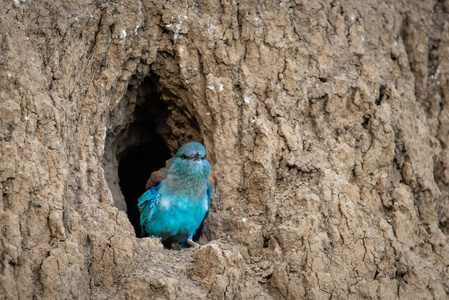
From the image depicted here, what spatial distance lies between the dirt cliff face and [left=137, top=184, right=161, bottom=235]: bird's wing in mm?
649

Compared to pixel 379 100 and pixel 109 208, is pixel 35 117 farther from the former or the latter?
pixel 379 100

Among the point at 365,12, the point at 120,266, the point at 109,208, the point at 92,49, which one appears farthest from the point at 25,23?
the point at 365,12

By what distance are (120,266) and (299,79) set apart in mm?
2704

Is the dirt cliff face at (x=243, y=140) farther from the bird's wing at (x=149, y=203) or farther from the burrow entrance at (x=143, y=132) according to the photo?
the bird's wing at (x=149, y=203)

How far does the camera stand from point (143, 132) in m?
7.43

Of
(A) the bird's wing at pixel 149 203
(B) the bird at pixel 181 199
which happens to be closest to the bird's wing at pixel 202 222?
(B) the bird at pixel 181 199

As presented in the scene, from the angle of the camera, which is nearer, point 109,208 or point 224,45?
point 109,208

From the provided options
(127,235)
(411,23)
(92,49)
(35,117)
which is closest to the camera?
(35,117)

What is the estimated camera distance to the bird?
19.6ft

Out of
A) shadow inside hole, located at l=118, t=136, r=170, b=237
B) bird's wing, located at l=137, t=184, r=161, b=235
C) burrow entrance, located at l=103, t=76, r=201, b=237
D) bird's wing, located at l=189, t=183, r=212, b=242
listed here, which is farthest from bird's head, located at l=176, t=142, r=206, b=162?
shadow inside hole, located at l=118, t=136, r=170, b=237

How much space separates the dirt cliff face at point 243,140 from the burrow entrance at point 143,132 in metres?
0.03

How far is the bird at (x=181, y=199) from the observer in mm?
5977

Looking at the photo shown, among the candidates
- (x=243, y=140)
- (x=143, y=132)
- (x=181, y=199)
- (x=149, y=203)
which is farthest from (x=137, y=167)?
(x=243, y=140)

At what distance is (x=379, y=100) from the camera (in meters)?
6.18
